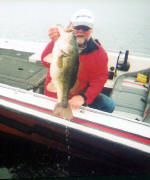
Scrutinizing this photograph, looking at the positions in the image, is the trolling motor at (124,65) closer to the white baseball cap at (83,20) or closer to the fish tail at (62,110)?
the white baseball cap at (83,20)

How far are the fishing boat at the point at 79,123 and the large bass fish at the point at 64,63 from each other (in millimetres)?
464

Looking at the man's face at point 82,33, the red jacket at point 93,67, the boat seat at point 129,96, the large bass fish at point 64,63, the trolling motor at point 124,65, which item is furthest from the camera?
the trolling motor at point 124,65

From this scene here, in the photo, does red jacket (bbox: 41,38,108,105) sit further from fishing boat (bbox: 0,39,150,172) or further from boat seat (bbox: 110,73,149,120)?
boat seat (bbox: 110,73,149,120)

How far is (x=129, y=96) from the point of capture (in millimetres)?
3588

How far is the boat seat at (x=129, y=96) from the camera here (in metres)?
3.23

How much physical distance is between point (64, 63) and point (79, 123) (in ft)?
2.88

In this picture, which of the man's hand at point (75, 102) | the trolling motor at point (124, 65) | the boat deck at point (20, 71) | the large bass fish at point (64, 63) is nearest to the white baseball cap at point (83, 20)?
the large bass fish at point (64, 63)

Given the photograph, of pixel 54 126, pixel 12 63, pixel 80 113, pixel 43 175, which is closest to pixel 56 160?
pixel 43 175

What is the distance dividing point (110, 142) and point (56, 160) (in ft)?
4.40

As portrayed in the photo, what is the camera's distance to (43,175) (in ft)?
10.4

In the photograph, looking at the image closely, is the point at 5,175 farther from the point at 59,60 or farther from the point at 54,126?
the point at 59,60

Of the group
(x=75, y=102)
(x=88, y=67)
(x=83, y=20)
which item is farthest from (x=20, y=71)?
(x=83, y=20)

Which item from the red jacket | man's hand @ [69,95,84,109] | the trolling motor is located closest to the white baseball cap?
the red jacket

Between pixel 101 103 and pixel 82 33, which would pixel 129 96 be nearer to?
pixel 101 103
